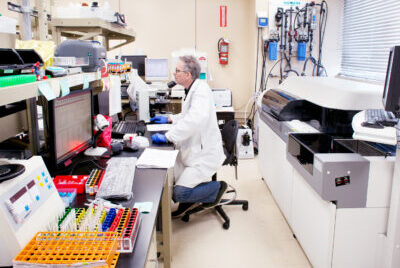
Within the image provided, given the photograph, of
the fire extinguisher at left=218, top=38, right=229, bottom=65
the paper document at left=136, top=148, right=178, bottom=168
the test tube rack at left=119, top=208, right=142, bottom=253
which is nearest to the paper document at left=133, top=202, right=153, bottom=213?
the test tube rack at left=119, top=208, right=142, bottom=253

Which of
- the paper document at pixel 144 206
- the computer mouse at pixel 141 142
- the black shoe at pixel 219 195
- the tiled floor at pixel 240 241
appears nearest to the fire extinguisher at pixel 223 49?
the tiled floor at pixel 240 241

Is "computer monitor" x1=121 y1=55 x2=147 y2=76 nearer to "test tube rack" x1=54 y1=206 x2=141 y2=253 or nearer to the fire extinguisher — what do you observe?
the fire extinguisher

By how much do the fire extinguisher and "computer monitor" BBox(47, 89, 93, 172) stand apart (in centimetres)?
343

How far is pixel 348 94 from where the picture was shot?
2.05 metres

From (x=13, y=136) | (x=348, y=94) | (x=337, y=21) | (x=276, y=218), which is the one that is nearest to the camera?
(x=13, y=136)

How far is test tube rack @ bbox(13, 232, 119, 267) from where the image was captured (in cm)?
89

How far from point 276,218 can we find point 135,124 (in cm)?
146

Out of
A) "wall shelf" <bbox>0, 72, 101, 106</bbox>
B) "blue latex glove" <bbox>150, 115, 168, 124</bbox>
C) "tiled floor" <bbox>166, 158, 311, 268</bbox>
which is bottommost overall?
"tiled floor" <bbox>166, 158, 311, 268</bbox>

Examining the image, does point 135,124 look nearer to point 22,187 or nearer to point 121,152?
point 121,152

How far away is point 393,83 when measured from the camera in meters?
1.51

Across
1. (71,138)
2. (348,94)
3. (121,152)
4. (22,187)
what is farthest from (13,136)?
(348,94)

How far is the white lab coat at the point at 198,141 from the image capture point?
254 centimetres

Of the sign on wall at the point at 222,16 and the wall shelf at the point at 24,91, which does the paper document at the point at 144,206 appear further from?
the sign on wall at the point at 222,16

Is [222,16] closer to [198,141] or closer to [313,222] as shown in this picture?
[198,141]
